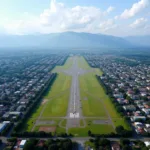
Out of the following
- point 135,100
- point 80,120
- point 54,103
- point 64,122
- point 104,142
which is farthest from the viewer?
point 135,100

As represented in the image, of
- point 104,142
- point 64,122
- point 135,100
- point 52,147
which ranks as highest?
point 52,147

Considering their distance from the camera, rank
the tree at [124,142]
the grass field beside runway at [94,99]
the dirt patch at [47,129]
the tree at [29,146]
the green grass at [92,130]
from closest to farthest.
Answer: the tree at [29,146] < the tree at [124,142] < the green grass at [92,130] < the dirt patch at [47,129] < the grass field beside runway at [94,99]

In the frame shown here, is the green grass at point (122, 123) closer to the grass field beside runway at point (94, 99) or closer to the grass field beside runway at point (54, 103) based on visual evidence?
the grass field beside runway at point (94, 99)

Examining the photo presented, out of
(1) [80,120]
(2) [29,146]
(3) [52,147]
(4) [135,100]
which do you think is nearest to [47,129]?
(2) [29,146]

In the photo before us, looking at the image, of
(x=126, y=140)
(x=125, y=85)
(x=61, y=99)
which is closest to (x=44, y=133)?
(x=126, y=140)

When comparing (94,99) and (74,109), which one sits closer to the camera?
(74,109)

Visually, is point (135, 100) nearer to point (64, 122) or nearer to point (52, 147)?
point (64, 122)

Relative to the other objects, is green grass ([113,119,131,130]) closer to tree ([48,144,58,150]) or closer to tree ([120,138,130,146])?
tree ([120,138,130,146])

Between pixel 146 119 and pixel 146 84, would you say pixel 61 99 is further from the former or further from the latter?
pixel 146 84

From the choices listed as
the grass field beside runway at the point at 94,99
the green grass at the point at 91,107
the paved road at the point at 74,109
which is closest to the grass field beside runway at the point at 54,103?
the paved road at the point at 74,109
